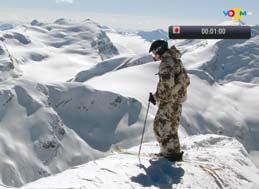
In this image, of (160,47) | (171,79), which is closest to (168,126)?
(171,79)

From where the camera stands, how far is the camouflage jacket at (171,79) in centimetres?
1584

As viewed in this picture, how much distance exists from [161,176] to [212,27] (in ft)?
25.9

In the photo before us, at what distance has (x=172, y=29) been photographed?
20.4m

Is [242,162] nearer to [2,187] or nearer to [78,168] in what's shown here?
[78,168]

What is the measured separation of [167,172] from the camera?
15.4 m

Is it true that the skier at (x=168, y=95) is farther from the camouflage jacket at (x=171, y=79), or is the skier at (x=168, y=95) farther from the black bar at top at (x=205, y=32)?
the black bar at top at (x=205, y=32)

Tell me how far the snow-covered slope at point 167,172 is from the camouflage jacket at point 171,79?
6.32 feet

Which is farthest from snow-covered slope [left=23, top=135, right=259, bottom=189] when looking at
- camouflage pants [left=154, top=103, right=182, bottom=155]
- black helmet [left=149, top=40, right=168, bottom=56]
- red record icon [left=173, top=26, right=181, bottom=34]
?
red record icon [left=173, top=26, right=181, bottom=34]

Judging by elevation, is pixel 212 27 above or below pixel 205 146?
above

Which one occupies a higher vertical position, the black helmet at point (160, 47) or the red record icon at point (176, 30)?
the black helmet at point (160, 47)

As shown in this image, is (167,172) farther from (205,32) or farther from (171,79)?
Result: (205,32)

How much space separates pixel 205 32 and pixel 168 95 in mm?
4995

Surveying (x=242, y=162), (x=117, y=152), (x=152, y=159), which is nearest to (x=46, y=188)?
(x=152, y=159)

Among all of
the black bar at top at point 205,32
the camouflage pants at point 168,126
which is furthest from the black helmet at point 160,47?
the black bar at top at point 205,32
